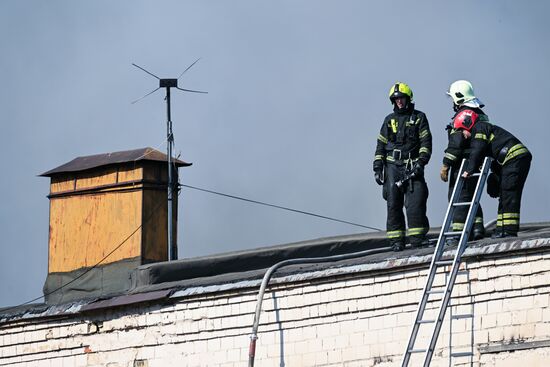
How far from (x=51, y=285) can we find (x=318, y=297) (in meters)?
5.01

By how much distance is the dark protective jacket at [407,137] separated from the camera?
52.9ft

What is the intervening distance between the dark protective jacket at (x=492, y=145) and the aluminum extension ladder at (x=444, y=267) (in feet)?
0.88

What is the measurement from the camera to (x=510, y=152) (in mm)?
15164

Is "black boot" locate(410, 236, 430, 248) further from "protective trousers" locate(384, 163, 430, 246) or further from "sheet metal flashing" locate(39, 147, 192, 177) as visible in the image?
"sheet metal flashing" locate(39, 147, 192, 177)

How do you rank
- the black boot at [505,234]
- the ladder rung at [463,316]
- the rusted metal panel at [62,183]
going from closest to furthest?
the ladder rung at [463,316] < the black boot at [505,234] < the rusted metal panel at [62,183]

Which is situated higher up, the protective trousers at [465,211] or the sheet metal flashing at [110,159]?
the sheet metal flashing at [110,159]

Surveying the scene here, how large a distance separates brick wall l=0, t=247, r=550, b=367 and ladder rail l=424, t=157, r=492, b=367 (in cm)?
37

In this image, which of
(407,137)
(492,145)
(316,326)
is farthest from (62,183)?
(492,145)

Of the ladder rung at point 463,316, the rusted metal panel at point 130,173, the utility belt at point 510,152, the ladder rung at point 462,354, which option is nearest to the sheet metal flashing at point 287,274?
the ladder rung at point 463,316

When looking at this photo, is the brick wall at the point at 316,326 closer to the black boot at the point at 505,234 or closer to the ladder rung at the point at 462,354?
the ladder rung at the point at 462,354

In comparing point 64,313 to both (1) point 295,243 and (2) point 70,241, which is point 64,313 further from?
(1) point 295,243

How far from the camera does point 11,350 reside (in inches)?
722

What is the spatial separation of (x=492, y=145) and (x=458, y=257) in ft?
5.93

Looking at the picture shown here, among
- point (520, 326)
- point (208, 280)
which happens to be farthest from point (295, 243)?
point (520, 326)
